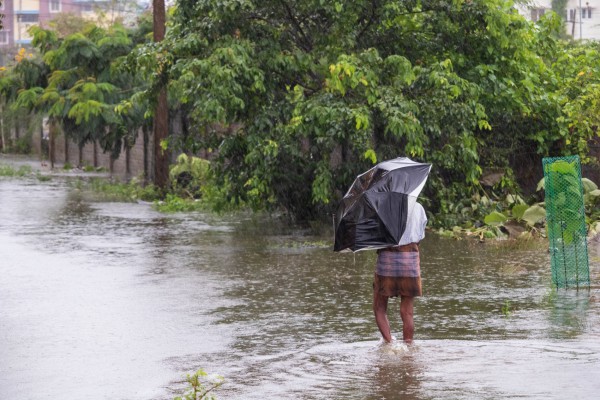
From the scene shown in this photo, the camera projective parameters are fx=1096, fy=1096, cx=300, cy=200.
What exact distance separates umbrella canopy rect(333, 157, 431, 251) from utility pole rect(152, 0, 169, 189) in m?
15.2

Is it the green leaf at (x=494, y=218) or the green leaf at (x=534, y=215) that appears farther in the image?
the green leaf at (x=494, y=218)

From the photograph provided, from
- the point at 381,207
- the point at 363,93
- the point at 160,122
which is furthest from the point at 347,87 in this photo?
the point at 160,122

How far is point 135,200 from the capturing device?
26.1 metres

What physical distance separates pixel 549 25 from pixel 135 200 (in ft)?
35.5

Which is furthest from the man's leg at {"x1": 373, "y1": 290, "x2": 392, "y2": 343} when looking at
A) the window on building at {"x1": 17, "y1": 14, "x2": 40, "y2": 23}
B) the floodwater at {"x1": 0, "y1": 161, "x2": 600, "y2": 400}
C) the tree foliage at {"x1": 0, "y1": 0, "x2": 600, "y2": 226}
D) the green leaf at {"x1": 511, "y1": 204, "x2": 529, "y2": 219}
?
the window on building at {"x1": 17, "y1": 14, "x2": 40, "y2": 23}

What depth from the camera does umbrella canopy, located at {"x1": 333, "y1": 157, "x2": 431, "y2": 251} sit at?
30.5ft

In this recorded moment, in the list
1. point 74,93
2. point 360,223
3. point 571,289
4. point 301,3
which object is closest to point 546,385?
point 360,223

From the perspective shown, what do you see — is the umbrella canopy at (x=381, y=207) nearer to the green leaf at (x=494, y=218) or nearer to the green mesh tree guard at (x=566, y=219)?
the green mesh tree guard at (x=566, y=219)

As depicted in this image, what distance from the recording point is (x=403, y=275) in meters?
9.44

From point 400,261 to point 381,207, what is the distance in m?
0.51

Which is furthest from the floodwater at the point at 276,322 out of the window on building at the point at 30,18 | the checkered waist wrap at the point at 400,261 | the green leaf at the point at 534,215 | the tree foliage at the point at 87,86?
the window on building at the point at 30,18

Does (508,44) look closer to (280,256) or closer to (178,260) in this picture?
(280,256)

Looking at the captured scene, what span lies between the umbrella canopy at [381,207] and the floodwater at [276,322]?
3.01 feet

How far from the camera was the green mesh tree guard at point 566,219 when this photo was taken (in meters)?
12.3
